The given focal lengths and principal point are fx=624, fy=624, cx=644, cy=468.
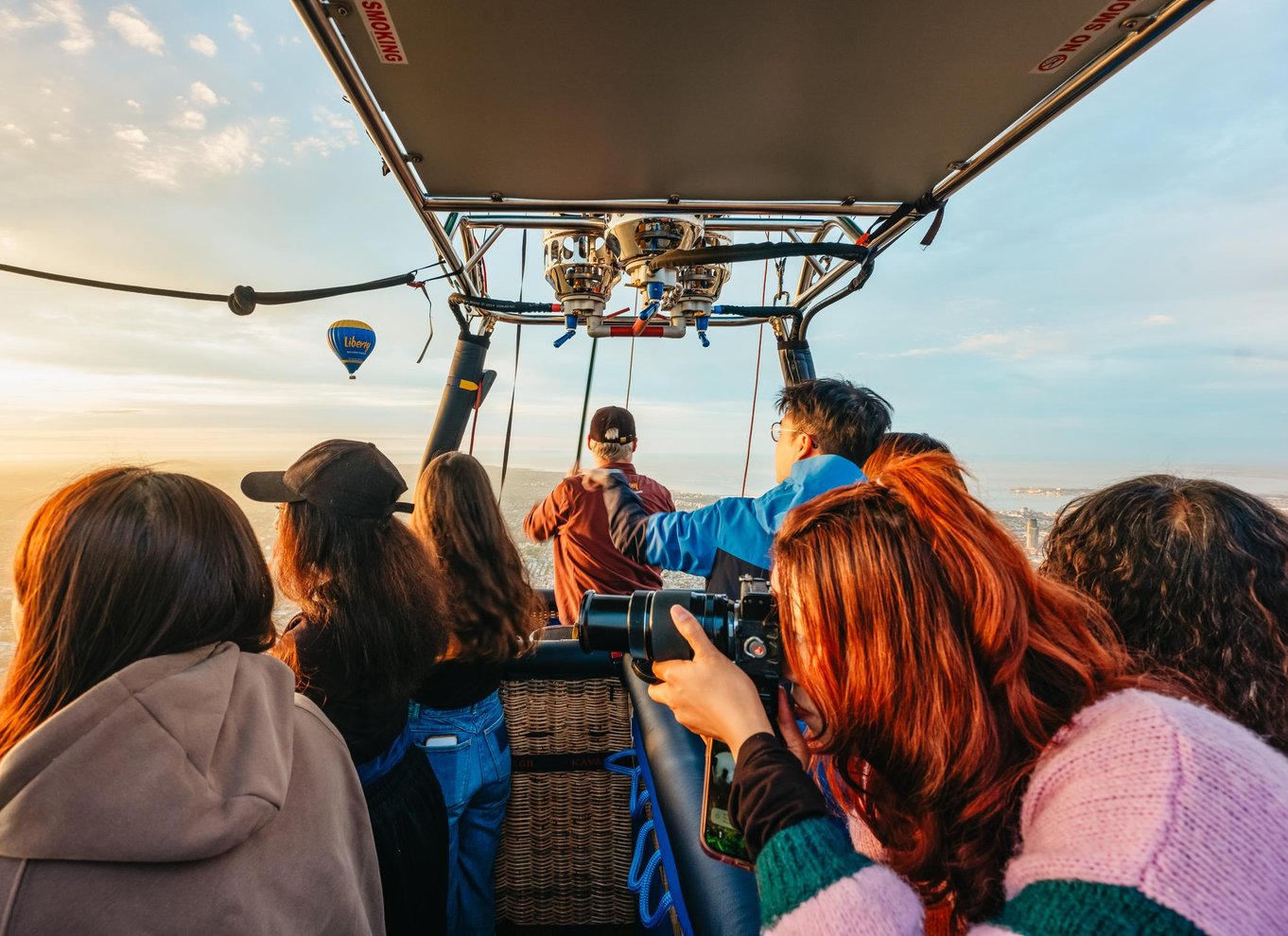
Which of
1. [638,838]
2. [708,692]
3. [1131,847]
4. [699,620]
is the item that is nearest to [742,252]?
[699,620]

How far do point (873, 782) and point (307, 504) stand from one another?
1134 mm

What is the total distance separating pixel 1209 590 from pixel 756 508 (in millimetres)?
932

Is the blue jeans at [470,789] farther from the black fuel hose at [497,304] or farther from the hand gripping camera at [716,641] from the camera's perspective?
the black fuel hose at [497,304]

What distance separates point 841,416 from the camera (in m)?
1.75

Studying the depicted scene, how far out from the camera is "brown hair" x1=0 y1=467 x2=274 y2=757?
0.72 metres

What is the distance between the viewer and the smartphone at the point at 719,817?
875mm

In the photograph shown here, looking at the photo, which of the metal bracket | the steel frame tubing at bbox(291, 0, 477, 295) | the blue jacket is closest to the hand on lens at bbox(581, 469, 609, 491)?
the blue jacket

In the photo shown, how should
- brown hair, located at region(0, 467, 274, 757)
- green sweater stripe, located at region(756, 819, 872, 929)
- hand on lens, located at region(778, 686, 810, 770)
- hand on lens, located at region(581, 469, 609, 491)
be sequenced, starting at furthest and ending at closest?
hand on lens, located at region(581, 469, 609, 491) < hand on lens, located at region(778, 686, 810, 770) < brown hair, located at region(0, 467, 274, 757) < green sweater stripe, located at region(756, 819, 872, 929)

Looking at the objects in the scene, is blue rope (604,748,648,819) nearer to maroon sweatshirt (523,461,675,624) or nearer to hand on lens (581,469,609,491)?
maroon sweatshirt (523,461,675,624)

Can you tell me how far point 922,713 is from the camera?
67cm

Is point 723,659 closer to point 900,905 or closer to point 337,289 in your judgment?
point 900,905

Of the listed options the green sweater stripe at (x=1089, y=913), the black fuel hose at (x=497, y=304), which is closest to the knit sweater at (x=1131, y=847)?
the green sweater stripe at (x=1089, y=913)

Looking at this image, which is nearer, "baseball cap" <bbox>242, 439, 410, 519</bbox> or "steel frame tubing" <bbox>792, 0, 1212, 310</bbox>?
"steel frame tubing" <bbox>792, 0, 1212, 310</bbox>

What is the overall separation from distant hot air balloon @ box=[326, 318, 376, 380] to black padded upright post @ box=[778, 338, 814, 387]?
73.1 inches
